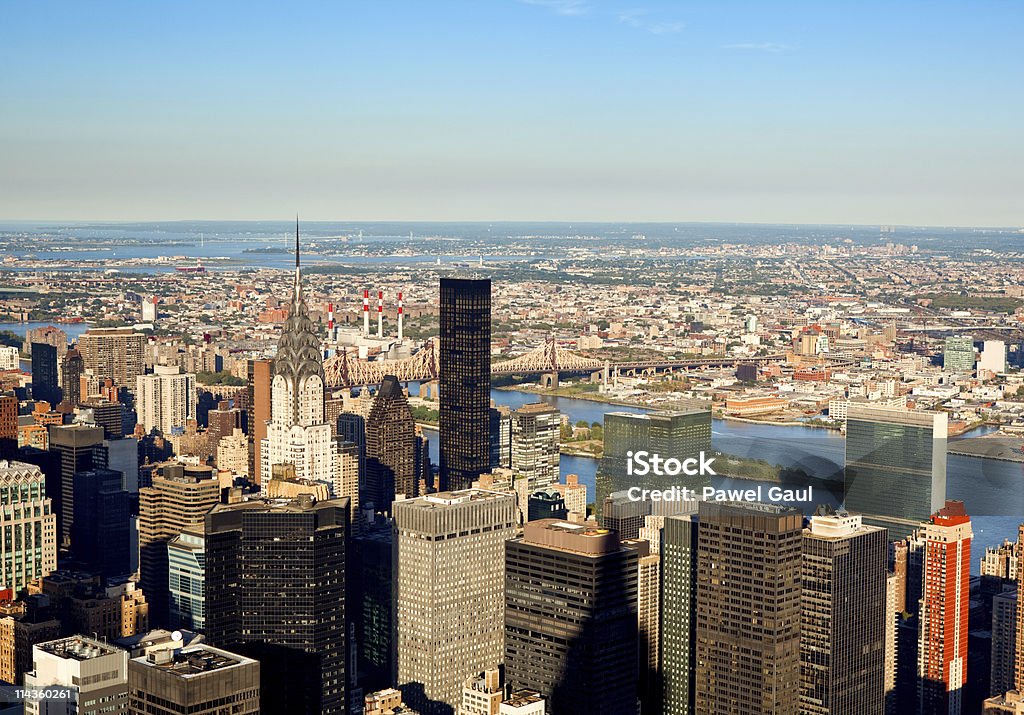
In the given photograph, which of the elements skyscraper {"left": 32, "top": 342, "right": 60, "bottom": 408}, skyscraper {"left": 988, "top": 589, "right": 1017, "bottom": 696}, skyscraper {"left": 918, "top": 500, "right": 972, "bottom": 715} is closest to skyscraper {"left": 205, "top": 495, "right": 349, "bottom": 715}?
skyscraper {"left": 918, "top": 500, "right": 972, "bottom": 715}

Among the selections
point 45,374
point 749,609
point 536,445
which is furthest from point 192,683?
point 45,374

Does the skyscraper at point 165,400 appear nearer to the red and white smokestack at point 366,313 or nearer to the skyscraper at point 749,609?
the red and white smokestack at point 366,313

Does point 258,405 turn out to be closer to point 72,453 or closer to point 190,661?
point 72,453

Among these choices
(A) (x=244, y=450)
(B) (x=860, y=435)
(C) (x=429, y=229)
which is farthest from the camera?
(C) (x=429, y=229)

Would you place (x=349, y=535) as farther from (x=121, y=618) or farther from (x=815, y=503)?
(x=815, y=503)

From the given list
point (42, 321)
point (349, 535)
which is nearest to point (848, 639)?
point (349, 535)

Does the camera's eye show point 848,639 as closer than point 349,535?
Yes

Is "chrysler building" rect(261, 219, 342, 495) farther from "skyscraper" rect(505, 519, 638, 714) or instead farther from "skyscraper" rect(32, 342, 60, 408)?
"skyscraper" rect(505, 519, 638, 714)
